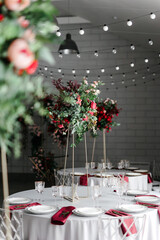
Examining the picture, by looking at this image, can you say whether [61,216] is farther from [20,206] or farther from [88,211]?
[20,206]

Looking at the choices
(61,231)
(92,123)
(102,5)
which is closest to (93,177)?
(92,123)

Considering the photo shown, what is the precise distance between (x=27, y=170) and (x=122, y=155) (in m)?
3.04

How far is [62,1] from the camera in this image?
7969 millimetres

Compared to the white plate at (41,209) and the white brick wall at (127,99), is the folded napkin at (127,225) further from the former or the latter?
the white brick wall at (127,99)

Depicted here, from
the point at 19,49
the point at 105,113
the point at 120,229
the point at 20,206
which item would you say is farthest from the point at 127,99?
the point at 19,49

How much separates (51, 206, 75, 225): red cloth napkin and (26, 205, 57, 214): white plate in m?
0.08

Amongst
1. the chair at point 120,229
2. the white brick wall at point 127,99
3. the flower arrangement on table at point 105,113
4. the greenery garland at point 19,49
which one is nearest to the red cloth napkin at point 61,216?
the chair at point 120,229

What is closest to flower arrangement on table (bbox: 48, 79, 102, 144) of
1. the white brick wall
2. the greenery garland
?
the greenery garland

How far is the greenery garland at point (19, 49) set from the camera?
83 cm

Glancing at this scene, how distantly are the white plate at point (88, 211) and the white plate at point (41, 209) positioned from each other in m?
0.23

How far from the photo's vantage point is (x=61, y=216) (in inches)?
108

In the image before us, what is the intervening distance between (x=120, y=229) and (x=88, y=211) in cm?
31

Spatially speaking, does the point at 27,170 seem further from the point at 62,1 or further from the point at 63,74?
the point at 62,1

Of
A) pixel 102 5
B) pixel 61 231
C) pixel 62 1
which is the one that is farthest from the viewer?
pixel 62 1
